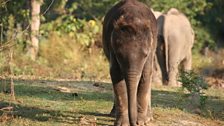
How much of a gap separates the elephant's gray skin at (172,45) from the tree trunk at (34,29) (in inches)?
141

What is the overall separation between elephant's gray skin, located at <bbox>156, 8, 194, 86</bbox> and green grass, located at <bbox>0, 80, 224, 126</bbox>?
2.81 meters

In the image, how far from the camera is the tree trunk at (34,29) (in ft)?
57.0

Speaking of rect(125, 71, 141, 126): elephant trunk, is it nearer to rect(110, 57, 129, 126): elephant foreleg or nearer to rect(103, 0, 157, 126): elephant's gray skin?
rect(103, 0, 157, 126): elephant's gray skin

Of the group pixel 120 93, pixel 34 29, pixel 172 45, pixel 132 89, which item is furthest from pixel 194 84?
pixel 34 29

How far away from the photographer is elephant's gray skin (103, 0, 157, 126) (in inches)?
289

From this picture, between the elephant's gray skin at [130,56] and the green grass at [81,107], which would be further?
the green grass at [81,107]

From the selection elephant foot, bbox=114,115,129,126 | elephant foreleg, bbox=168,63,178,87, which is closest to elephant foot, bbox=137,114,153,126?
elephant foot, bbox=114,115,129,126

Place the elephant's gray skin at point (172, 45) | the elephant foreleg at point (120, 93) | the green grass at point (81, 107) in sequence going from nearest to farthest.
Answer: the elephant foreleg at point (120, 93) → the green grass at point (81, 107) → the elephant's gray skin at point (172, 45)

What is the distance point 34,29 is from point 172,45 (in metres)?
4.34

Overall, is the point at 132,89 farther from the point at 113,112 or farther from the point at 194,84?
the point at 194,84

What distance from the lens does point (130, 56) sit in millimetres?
7320

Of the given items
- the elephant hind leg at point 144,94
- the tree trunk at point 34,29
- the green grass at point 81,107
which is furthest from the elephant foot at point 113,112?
the tree trunk at point 34,29

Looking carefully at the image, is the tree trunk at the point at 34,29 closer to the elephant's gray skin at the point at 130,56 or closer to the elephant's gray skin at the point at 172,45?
the elephant's gray skin at the point at 172,45

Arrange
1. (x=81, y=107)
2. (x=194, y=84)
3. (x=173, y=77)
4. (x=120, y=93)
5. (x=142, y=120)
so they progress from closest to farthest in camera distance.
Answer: (x=120, y=93) < (x=142, y=120) < (x=81, y=107) < (x=194, y=84) < (x=173, y=77)
